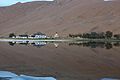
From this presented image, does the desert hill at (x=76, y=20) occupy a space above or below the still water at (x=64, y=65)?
above

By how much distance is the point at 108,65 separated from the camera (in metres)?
37.5

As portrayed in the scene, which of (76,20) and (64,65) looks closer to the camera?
(64,65)

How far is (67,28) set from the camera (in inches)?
6171

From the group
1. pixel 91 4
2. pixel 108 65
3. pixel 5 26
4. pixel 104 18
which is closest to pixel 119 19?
pixel 104 18

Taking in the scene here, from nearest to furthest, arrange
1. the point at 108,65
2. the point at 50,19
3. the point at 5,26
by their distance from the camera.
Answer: the point at 108,65
the point at 50,19
the point at 5,26

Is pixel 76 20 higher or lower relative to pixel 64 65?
higher

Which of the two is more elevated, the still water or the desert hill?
the desert hill

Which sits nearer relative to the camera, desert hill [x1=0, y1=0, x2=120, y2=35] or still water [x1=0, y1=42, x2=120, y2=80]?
still water [x1=0, y1=42, x2=120, y2=80]

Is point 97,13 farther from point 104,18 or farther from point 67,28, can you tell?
point 67,28

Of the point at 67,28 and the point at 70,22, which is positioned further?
the point at 70,22

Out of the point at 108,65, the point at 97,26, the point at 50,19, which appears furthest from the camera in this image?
the point at 50,19

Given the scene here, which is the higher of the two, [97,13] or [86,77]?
[97,13]

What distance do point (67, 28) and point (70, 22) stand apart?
13.0m

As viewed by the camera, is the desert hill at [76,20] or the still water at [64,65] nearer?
the still water at [64,65]
